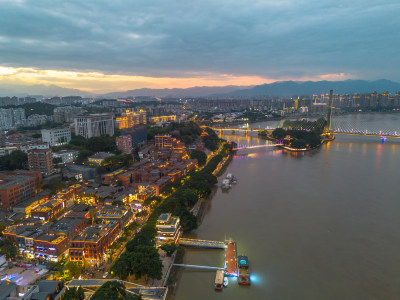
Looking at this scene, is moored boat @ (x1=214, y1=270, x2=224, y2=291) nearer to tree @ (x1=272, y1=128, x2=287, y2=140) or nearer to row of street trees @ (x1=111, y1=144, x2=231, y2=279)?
row of street trees @ (x1=111, y1=144, x2=231, y2=279)

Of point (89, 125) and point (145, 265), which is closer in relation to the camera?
point (145, 265)

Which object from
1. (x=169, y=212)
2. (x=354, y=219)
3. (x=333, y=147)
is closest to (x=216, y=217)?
(x=169, y=212)

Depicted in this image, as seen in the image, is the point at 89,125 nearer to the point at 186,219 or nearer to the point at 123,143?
the point at 123,143

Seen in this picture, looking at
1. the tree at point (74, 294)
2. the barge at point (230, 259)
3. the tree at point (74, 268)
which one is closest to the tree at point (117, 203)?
the tree at point (74, 268)

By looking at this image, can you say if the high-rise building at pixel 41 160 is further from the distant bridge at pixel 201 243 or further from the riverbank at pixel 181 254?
the distant bridge at pixel 201 243

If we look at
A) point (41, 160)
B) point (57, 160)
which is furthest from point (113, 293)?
point (57, 160)

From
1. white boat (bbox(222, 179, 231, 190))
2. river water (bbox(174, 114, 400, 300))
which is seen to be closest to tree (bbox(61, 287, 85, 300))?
river water (bbox(174, 114, 400, 300))
